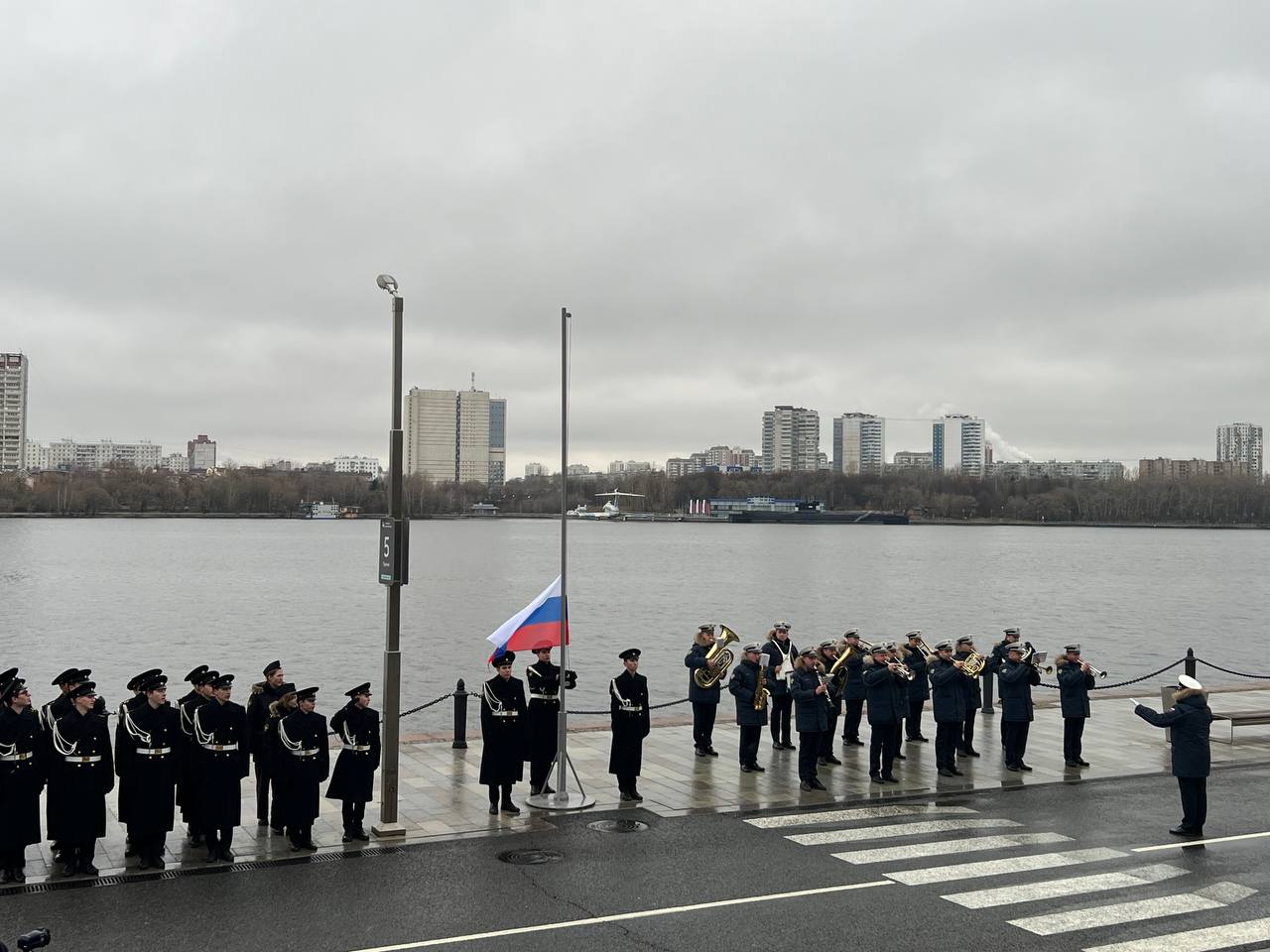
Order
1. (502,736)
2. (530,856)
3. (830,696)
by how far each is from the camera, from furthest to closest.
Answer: (830,696)
(502,736)
(530,856)

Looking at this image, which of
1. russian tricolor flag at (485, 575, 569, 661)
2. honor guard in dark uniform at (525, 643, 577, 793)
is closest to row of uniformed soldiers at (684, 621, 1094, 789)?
honor guard in dark uniform at (525, 643, 577, 793)

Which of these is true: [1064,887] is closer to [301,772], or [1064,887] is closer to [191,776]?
[301,772]

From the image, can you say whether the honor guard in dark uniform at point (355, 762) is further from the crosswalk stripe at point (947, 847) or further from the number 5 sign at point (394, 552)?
the crosswalk stripe at point (947, 847)

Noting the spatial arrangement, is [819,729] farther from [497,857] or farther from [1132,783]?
[497,857]

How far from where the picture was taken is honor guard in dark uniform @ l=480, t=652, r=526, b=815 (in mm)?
14141

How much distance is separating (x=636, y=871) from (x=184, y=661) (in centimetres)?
3458

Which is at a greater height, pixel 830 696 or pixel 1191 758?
pixel 1191 758

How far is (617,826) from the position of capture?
1346cm

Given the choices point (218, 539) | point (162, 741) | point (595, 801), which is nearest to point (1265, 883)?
point (595, 801)

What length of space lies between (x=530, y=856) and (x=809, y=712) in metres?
5.62

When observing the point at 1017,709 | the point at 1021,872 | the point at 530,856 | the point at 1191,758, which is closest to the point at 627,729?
the point at 530,856

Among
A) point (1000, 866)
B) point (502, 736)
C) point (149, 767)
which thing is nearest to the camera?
point (1000, 866)

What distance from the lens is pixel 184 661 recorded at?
136ft

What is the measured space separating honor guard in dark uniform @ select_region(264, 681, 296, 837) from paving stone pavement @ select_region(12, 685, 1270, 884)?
291mm
